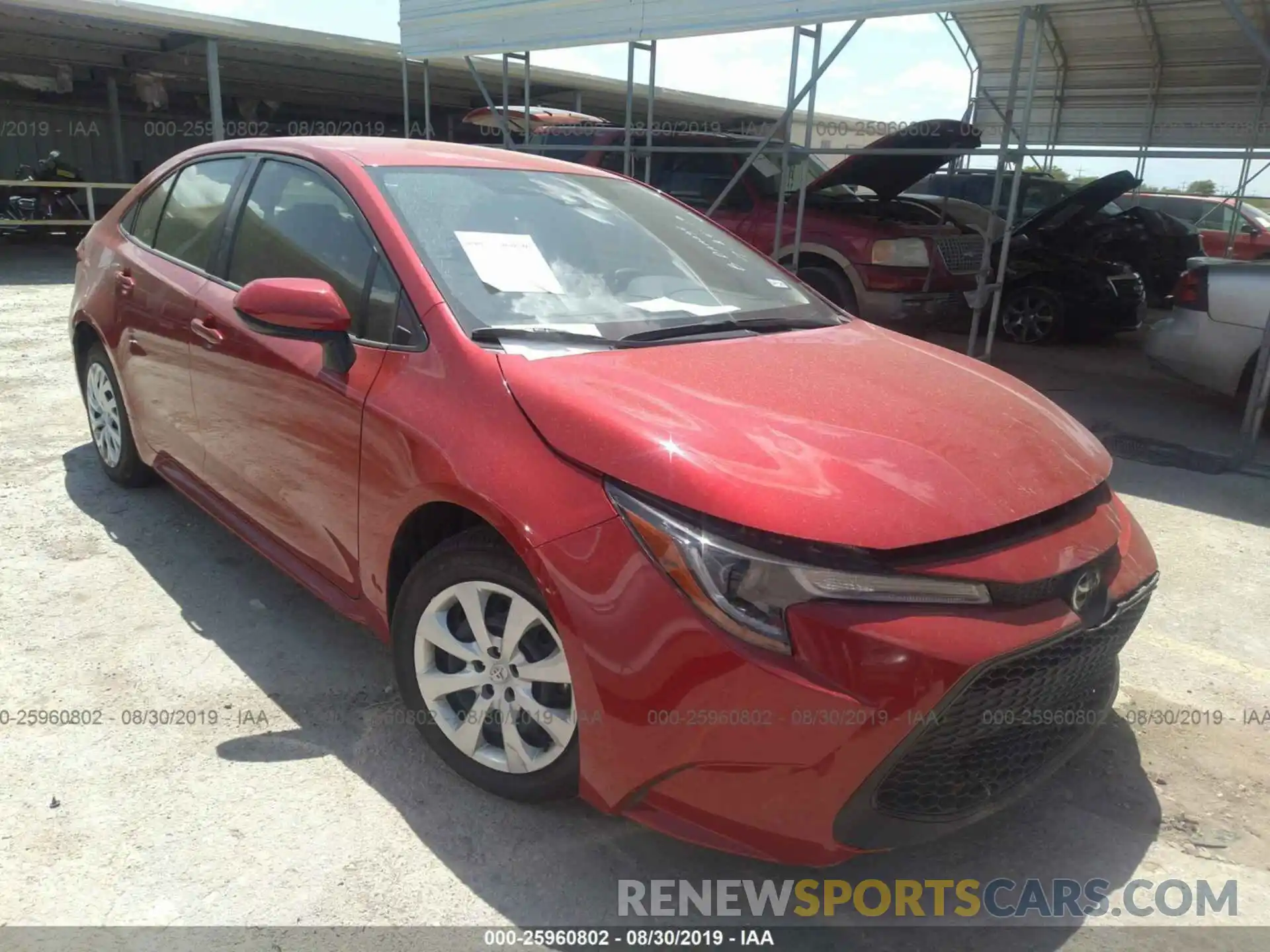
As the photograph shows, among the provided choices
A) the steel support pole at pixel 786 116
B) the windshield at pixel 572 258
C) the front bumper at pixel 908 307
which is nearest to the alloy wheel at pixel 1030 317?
the front bumper at pixel 908 307

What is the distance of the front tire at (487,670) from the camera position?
208cm

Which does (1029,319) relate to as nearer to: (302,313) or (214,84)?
(302,313)

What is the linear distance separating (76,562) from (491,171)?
89.3 inches

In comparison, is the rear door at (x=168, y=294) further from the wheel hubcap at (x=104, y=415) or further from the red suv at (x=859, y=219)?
the red suv at (x=859, y=219)

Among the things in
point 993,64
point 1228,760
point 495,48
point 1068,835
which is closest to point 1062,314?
point 993,64

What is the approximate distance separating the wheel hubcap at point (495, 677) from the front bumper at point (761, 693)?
0.15 meters

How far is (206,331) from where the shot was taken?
3.09m

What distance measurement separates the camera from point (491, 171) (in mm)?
2969

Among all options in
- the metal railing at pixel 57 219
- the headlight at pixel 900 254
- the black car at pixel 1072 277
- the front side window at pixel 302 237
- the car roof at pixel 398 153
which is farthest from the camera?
the metal railing at pixel 57 219

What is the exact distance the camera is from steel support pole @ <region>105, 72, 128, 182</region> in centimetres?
1786

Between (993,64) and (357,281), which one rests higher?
(993,64)

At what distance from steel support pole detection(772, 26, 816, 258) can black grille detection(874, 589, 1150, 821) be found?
19.7ft

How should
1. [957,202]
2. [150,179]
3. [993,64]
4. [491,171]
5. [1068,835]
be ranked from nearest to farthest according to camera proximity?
1. [1068,835]
2. [491,171]
3. [150,179]
4. [957,202]
5. [993,64]

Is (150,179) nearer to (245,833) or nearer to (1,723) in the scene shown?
(1,723)
